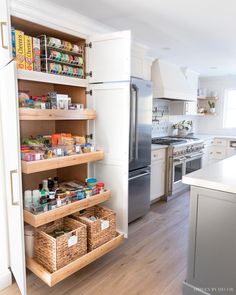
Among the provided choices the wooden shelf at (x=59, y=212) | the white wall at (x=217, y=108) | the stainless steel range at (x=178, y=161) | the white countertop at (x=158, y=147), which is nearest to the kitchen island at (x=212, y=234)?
the wooden shelf at (x=59, y=212)

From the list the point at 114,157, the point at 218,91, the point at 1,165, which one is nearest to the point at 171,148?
the point at 114,157

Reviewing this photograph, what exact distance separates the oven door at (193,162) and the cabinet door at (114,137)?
2.20m

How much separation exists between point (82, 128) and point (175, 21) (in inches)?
62.4

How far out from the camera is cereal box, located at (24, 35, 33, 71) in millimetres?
2039

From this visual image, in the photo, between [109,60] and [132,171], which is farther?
[132,171]

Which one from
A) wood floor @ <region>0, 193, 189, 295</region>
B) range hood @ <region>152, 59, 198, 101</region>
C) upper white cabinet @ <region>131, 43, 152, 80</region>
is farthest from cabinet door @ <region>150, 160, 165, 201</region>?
upper white cabinet @ <region>131, 43, 152, 80</region>

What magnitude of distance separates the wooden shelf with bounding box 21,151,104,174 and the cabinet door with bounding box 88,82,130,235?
16cm

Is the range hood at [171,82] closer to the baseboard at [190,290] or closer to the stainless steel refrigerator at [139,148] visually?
the stainless steel refrigerator at [139,148]

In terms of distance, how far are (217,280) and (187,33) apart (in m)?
2.77

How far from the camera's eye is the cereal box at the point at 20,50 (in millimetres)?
1979

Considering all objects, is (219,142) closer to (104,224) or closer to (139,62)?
(139,62)

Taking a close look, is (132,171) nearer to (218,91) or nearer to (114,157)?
(114,157)

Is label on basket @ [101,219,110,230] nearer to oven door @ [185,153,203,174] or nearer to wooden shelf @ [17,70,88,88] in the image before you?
wooden shelf @ [17,70,88,88]

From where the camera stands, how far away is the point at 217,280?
1790 mm
